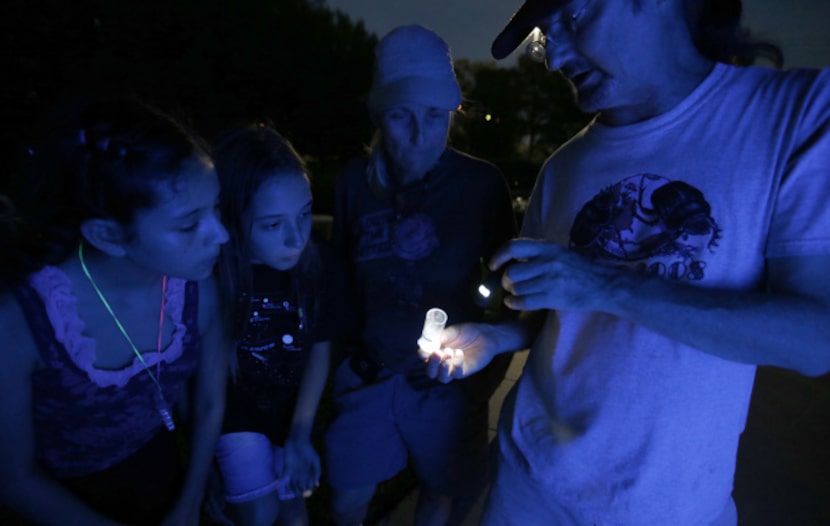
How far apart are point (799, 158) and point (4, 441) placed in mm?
2485

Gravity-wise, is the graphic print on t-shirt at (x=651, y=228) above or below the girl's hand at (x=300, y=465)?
above

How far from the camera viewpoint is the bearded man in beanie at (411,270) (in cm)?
228

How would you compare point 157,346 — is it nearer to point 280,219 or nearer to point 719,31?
point 280,219

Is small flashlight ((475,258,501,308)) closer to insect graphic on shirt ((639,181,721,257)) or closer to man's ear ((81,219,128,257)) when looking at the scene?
insect graphic on shirt ((639,181,721,257))

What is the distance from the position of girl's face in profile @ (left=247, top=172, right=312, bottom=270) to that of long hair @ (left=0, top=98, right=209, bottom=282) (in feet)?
1.36

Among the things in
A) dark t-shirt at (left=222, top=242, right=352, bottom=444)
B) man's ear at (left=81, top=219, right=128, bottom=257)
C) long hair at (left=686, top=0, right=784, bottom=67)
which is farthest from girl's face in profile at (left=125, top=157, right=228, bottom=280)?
long hair at (left=686, top=0, right=784, bottom=67)

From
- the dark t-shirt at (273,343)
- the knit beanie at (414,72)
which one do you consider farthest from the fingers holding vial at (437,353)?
the knit beanie at (414,72)

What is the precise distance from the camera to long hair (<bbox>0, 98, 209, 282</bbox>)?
157cm

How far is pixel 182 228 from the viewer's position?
1.67 metres

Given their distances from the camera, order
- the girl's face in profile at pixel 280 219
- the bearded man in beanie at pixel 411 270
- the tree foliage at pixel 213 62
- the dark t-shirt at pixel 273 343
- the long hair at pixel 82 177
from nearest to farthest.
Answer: the long hair at pixel 82 177
the girl's face in profile at pixel 280 219
the dark t-shirt at pixel 273 343
the bearded man in beanie at pixel 411 270
the tree foliage at pixel 213 62

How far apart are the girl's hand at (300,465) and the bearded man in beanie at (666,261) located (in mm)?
987

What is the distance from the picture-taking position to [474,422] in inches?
97.9

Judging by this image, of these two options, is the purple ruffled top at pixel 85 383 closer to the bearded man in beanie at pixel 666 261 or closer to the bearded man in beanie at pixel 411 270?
the bearded man in beanie at pixel 411 270

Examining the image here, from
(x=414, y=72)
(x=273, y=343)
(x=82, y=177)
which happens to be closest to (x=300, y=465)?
(x=273, y=343)
